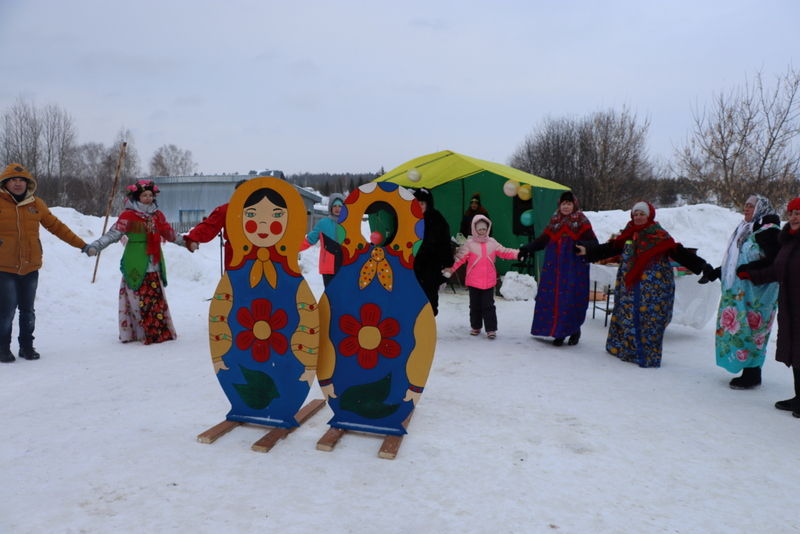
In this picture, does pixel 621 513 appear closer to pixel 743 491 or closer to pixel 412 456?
pixel 743 491

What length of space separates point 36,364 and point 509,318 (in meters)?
5.92

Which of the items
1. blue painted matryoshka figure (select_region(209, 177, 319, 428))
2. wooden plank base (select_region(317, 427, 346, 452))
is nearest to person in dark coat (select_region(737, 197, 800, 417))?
wooden plank base (select_region(317, 427, 346, 452))

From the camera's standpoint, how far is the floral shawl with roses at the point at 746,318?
4.11 metres

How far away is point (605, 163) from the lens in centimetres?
2519

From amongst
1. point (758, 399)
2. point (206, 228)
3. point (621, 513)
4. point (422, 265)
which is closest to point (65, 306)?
point (206, 228)

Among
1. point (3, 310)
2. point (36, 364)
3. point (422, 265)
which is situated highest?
point (422, 265)

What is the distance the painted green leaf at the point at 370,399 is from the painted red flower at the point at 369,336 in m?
0.14

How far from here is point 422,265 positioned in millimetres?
5332

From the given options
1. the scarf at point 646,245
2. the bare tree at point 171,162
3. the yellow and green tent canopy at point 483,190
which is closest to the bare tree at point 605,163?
the yellow and green tent canopy at point 483,190

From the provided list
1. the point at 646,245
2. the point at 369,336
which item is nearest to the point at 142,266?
the point at 369,336

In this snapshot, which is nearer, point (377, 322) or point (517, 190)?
point (377, 322)

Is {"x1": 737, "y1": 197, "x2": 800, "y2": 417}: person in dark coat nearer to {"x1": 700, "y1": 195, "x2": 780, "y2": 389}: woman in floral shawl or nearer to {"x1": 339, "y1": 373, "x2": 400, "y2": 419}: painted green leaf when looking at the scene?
{"x1": 700, "y1": 195, "x2": 780, "y2": 389}: woman in floral shawl

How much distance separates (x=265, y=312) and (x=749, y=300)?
4.10m

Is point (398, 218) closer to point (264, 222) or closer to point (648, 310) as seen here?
point (264, 222)
